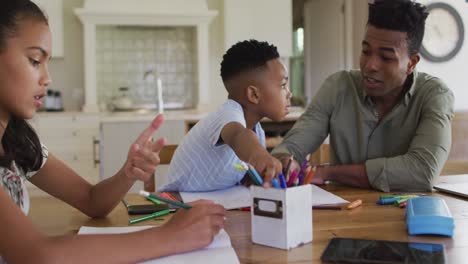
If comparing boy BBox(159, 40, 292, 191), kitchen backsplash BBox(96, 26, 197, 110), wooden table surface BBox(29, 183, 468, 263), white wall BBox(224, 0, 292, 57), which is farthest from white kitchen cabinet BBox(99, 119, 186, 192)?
wooden table surface BBox(29, 183, 468, 263)

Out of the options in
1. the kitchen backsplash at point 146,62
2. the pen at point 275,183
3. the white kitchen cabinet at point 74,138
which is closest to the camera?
the pen at point 275,183

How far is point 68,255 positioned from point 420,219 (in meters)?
0.62

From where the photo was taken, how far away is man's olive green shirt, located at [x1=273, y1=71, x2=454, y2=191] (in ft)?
4.85

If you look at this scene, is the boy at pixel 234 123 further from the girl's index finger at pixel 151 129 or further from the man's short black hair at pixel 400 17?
the man's short black hair at pixel 400 17

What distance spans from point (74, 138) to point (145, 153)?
11.3ft

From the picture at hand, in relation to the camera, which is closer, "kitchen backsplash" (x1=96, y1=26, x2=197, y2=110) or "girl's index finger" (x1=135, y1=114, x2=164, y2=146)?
"girl's index finger" (x1=135, y1=114, x2=164, y2=146)

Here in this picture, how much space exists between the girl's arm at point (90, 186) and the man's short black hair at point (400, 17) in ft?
3.24

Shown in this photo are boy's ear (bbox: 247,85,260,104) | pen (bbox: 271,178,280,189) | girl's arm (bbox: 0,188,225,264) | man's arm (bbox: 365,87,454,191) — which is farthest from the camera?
boy's ear (bbox: 247,85,260,104)

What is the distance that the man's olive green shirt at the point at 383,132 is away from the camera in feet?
4.85

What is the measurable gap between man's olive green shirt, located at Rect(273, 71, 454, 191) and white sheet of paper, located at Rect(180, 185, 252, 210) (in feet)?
0.96

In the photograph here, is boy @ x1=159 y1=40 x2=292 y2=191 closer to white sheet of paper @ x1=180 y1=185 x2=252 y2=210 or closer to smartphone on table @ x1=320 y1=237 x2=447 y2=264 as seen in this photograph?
white sheet of paper @ x1=180 y1=185 x2=252 y2=210

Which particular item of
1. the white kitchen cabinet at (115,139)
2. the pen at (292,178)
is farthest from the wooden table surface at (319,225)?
the white kitchen cabinet at (115,139)

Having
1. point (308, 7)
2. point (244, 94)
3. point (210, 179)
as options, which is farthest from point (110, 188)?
point (308, 7)

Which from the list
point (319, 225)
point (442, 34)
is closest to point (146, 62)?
point (442, 34)
